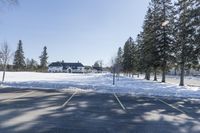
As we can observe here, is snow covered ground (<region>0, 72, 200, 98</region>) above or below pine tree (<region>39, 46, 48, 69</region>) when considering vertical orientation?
below

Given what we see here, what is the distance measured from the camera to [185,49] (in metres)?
36.3

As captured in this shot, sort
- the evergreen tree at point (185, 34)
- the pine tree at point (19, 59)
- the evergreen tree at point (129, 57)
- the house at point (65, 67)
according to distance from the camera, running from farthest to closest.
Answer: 1. the house at point (65, 67)
2. the pine tree at point (19, 59)
3. the evergreen tree at point (129, 57)
4. the evergreen tree at point (185, 34)

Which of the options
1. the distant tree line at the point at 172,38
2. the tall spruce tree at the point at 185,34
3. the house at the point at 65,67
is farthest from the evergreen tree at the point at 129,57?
the house at the point at 65,67

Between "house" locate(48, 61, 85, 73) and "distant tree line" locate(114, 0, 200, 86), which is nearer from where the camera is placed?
"distant tree line" locate(114, 0, 200, 86)

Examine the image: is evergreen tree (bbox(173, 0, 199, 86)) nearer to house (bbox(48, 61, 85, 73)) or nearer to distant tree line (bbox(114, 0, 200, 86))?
distant tree line (bbox(114, 0, 200, 86))

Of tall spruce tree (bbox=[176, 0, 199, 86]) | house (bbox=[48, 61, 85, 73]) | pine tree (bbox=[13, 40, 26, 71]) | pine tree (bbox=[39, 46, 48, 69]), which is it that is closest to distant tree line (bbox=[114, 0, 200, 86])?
tall spruce tree (bbox=[176, 0, 199, 86])

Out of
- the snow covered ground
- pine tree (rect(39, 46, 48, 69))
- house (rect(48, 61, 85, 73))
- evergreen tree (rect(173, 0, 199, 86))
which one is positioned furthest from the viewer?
house (rect(48, 61, 85, 73))

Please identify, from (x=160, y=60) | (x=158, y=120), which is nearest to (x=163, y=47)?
(x=160, y=60)

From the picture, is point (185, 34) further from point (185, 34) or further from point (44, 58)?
point (44, 58)

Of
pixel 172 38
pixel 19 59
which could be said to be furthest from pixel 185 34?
pixel 19 59

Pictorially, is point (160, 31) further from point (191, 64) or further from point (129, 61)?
point (129, 61)

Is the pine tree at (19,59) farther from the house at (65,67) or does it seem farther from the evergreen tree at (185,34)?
the evergreen tree at (185,34)

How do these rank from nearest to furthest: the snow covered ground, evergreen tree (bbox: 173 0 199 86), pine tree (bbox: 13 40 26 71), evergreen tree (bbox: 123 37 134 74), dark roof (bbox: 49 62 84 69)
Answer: the snow covered ground, evergreen tree (bbox: 173 0 199 86), evergreen tree (bbox: 123 37 134 74), pine tree (bbox: 13 40 26 71), dark roof (bbox: 49 62 84 69)

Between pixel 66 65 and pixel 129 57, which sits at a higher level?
pixel 66 65
